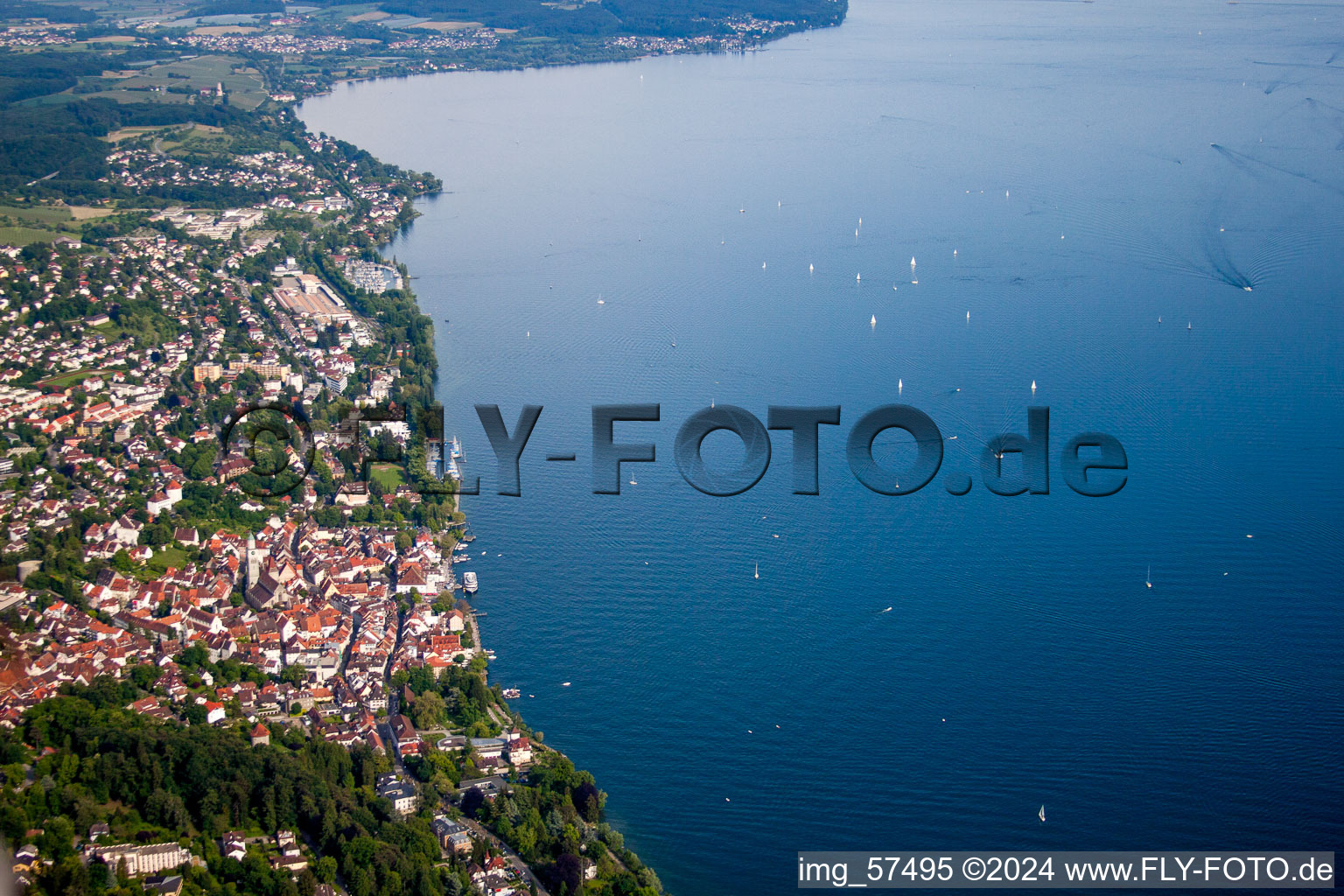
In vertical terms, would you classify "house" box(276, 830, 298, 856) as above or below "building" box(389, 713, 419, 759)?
below

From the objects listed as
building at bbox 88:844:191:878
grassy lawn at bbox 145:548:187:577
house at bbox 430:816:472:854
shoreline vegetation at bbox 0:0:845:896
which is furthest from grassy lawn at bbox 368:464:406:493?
building at bbox 88:844:191:878

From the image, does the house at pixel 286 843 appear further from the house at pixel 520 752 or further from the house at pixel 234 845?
the house at pixel 520 752

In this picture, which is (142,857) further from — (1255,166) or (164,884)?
(1255,166)

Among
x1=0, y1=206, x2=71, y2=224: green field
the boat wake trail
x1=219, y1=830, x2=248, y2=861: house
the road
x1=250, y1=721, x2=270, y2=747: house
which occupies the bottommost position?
the road

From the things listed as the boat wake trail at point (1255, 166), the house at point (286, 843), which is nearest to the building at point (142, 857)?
the house at point (286, 843)

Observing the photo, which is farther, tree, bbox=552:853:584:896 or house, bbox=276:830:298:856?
house, bbox=276:830:298:856

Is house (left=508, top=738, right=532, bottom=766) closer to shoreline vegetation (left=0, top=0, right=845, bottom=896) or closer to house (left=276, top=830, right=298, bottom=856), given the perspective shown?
shoreline vegetation (left=0, top=0, right=845, bottom=896)

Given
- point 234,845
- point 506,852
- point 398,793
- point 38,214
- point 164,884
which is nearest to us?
point 164,884

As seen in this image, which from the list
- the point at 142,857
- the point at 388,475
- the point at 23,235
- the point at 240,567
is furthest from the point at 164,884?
the point at 23,235
